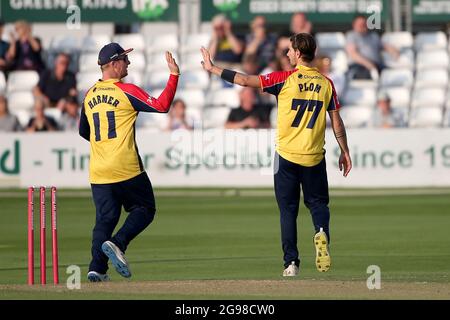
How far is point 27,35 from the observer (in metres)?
26.3

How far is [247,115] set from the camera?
24.6m

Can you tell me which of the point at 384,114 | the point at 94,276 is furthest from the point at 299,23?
the point at 94,276

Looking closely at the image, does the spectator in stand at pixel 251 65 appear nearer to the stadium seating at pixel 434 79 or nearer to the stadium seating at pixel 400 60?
the stadium seating at pixel 400 60

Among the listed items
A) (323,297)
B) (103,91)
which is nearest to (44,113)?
(103,91)

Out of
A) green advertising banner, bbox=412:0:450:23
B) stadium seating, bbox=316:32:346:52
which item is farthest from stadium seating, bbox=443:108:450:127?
stadium seating, bbox=316:32:346:52

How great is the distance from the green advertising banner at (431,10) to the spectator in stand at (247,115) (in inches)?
155

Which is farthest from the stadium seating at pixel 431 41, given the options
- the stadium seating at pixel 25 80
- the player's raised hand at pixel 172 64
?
the player's raised hand at pixel 172 64

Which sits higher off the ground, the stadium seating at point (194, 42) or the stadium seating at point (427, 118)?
the stadium seating at point (194, 42)

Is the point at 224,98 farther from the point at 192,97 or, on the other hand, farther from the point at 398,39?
the point at 398,39

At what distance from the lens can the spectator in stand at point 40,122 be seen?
81.0ft

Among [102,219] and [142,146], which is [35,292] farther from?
[142,146]

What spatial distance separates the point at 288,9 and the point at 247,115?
2.88 metres

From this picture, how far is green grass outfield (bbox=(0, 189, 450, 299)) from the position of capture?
1055cm

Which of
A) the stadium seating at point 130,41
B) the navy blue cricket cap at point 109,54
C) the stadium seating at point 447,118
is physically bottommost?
the stadium seating at point 447,118
